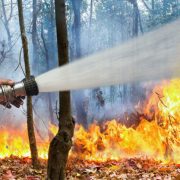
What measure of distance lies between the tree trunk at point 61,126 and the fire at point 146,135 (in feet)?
14.4

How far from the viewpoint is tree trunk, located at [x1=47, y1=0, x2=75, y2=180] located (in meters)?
6.05

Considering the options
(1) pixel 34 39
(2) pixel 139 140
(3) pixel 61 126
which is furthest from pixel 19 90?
(1) pixel 34 39

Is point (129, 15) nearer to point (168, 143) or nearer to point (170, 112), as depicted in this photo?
point (170, 112)

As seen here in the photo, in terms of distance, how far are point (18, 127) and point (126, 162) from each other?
11.3 feet

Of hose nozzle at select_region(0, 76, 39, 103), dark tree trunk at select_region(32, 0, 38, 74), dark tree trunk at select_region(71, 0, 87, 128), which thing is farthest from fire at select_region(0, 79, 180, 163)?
hose nozzle at select_region(0, 76, 39, 103)

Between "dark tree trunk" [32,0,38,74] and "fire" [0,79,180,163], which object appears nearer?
"fire" [0,79,180,163]

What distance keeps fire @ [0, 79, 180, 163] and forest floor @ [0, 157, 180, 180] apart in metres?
0.34

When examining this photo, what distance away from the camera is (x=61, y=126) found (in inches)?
245

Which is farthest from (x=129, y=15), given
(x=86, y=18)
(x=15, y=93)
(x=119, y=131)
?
(x=15, y=93)

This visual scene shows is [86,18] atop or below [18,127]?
atop

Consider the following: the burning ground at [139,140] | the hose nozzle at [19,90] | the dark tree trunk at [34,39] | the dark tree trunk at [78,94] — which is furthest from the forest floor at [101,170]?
the hose nozzle at [19,90]

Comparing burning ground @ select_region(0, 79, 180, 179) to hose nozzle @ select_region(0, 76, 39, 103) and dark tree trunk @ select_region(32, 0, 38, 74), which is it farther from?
hose nozzle @ select_region(0, 76, 39, 103)

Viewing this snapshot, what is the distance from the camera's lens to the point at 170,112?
1030cm

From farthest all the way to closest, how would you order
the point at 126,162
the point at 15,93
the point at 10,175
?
Answer: the point at 126,162 → the point at 10,175 → the point at 15,93
